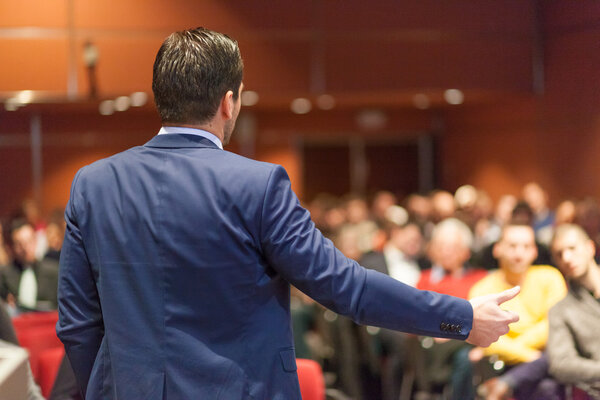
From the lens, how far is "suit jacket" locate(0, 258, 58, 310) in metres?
5.46

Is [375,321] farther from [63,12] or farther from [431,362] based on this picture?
[63,12]

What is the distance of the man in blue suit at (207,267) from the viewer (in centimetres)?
151

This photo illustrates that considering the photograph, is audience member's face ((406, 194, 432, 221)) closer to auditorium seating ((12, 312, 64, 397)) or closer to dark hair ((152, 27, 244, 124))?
auditorium seating ((12, 312, 64, 397))

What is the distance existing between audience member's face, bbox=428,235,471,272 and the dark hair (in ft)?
11.9

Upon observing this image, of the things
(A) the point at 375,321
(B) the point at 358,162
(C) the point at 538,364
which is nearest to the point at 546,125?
(B) the point at 358,162

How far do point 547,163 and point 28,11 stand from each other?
6.68 m

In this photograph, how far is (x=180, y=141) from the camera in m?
1.60

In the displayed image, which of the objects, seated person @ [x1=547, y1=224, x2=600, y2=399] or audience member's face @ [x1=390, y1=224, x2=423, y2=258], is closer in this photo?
seated person @ [x1=547, y1=224, x2=600, y2=399]

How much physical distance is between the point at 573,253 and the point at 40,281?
3766 millimetres

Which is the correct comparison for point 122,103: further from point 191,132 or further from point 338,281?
point 338,281

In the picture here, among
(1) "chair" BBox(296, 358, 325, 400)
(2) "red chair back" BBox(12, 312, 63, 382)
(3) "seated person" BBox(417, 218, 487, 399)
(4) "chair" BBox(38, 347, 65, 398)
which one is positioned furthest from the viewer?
(3) "seated person" BBox(417, 218, 487, 399)

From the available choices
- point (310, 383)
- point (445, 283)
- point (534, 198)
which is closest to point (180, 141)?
point (310, 383)

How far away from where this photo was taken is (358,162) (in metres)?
13.2

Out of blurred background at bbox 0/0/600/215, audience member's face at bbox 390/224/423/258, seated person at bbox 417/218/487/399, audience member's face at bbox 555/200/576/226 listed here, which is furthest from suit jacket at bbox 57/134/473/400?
blurred background at bbox 0/0/600/215
